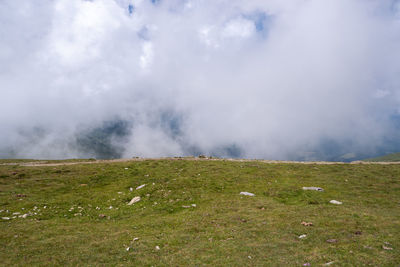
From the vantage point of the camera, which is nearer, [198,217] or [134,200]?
[198,217]

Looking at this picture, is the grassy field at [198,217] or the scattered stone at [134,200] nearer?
the grassy field at [198,217]

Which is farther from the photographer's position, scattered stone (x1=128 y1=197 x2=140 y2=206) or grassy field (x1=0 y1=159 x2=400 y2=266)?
scattered stone (x1=128 y1=197 x2=140 y2=206)

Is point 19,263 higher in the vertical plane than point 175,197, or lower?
lower

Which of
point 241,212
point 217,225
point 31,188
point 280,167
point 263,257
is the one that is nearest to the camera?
point 263,257

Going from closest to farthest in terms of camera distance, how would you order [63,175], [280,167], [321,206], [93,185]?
[321,206], [93,185], [63,175], [280,167]

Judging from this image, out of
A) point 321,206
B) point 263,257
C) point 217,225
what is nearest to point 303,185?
point 321,206

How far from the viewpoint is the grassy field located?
15.3 meters

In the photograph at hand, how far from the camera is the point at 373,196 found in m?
29.1

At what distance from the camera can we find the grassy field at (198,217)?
1526 centimetres

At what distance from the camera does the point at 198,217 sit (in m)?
22.4

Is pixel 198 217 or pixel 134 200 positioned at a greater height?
pixel 134 200

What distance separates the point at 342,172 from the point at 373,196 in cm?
1217

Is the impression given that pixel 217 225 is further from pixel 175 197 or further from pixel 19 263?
pixel 19 263

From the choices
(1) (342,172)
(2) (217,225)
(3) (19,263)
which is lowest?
(3) (19,263)
